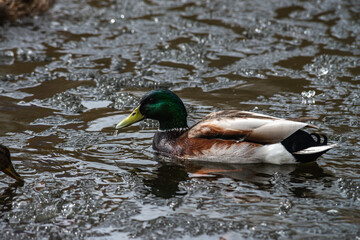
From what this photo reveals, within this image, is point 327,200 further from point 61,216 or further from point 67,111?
point 67,111

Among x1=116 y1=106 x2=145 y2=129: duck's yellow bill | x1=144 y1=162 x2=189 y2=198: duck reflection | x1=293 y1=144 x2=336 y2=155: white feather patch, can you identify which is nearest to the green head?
x1=116 y1=106 x2=145 y2=129: duck's yellow bill

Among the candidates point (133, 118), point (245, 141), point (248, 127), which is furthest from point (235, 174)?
point (133, 118)

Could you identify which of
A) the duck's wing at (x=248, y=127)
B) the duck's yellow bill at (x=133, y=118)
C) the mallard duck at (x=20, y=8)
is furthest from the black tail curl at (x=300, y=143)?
the mallard duck at (x=20, y=8)

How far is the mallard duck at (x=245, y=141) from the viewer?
20.1 ft

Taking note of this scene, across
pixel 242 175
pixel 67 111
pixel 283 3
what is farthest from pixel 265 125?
pixel 283 3

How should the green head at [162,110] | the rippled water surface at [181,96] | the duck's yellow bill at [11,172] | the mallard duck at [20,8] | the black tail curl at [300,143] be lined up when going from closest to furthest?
the rippled water surface at [181,96] < the duck's yellow bill at [11,172] < the black tail curl at [300,143] < the green head at [162,110] < the mallard duck at [20,8]

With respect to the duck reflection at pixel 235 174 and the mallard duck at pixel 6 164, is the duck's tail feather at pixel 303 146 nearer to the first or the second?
the duck reflection at pixel 235 174

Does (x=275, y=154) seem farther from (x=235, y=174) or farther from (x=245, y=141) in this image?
(x=235, y=174)

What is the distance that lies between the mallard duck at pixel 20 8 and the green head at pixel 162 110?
5119 millimetres

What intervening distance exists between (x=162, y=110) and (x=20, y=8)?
5.42 m

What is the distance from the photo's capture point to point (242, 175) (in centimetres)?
605

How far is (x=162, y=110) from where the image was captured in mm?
6742

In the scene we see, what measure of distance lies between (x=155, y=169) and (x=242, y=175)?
0.87 m

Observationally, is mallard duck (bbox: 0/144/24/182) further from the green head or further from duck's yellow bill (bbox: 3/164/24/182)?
the green head
